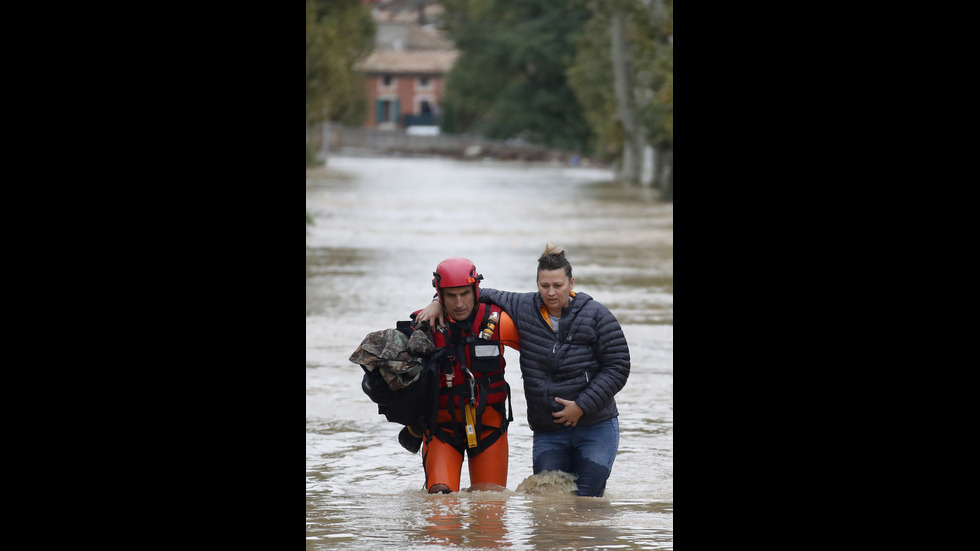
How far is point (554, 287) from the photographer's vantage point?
7.61 meters

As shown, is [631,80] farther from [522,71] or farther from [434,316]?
[522,71]

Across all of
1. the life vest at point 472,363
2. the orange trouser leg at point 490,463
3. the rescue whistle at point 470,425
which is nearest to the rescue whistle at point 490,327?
the life vest at point 472,363

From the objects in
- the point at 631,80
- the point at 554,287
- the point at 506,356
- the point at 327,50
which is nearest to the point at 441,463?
the point at 554,287

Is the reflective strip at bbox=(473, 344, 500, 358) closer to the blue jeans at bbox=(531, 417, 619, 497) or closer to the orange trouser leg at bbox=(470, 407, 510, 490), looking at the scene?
the orange trouser leg at bbox=(470, 407, 510, 490)

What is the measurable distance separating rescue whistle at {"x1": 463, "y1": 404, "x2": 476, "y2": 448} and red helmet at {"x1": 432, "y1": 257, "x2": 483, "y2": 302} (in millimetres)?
608

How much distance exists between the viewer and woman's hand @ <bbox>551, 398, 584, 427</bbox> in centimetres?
770

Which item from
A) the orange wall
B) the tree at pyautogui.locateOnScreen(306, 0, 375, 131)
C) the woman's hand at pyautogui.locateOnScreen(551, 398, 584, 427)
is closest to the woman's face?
the woman's hand at pyautogui.locateOnScreen(551, 398, 584, 427)

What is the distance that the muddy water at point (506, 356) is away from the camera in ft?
24.2

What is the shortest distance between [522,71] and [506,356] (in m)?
73.1
